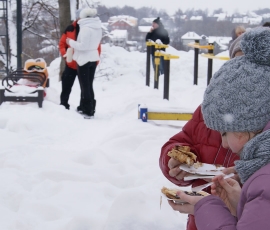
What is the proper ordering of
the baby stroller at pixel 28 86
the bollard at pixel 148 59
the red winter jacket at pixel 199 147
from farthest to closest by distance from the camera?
the bollard at pixel 148 59, the baby stroller at pixel 28 86, the red winter jacket at pixel 199 147

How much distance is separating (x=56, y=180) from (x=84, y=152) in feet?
2.75

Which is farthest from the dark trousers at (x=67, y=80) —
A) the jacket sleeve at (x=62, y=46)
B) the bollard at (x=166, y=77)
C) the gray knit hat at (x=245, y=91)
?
the gray knit hat at (x=245, y=91)

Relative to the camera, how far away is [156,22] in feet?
45.4

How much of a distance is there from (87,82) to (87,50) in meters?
0.59

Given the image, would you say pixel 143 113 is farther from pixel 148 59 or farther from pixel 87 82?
pixel 148 59

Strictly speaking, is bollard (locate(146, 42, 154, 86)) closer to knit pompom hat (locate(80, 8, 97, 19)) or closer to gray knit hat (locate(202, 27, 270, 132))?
knit pompom hat (locate(80, 8, 97, 19))

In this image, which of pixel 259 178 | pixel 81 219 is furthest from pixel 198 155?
pixel 81 219

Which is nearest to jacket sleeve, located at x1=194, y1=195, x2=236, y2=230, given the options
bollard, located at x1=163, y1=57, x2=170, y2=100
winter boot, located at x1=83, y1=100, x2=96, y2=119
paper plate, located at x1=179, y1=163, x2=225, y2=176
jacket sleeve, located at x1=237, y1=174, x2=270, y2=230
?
jacket sleeve, located at x1=237, y1=174, x2=270, y2=230

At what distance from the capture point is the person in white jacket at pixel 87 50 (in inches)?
303

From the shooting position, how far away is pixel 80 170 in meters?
4.81

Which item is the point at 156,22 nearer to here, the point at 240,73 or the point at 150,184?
the point at 150,184

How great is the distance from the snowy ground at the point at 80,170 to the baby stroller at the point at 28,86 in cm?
16

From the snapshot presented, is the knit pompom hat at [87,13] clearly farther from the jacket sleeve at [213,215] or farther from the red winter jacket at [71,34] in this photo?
the jacket sleeve at [213,215]

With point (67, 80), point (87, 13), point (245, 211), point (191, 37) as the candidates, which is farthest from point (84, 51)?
point (191, 37)
